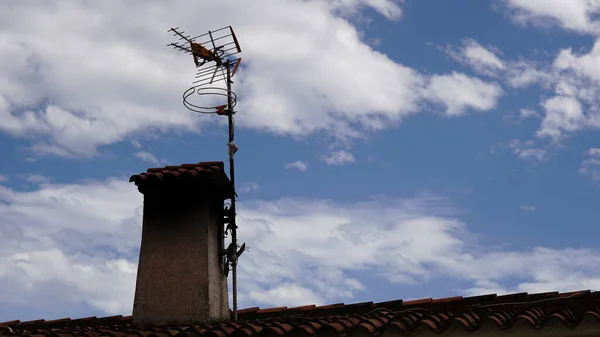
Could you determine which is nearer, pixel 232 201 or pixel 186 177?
pixel 186 177

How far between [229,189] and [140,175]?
56.1 inches

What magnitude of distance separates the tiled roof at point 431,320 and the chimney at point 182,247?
1179 millimetres

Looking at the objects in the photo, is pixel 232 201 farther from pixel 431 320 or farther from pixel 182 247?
pixel 431 320

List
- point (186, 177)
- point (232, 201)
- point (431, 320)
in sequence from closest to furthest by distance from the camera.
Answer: point (431, 320) → point (186, 177) → point (232, 201)

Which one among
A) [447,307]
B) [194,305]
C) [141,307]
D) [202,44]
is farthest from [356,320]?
[202,44]

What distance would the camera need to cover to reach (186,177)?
38.1 ft

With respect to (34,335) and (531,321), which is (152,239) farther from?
(531,321)

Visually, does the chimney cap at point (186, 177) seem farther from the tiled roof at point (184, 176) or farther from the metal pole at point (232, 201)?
the metal pole at point (232, 201)

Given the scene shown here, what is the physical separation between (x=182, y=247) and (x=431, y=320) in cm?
484

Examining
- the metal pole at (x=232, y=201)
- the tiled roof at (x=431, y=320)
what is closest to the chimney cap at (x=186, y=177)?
the metal pole at (x=232, y=201)

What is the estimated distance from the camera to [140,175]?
11.9m

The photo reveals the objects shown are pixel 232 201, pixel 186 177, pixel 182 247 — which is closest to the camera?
pixel 182 247

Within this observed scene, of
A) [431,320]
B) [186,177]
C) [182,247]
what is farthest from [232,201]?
[431,320]

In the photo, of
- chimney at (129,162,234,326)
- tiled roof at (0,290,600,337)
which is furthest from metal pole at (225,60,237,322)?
tiled roof at (0,290,600,337)
